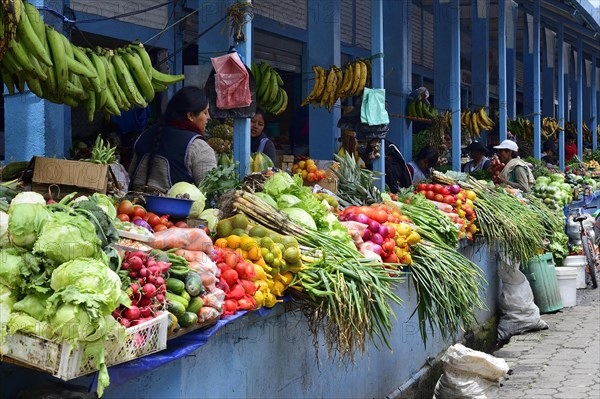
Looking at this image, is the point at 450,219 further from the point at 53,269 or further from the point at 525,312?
the point at 53,269

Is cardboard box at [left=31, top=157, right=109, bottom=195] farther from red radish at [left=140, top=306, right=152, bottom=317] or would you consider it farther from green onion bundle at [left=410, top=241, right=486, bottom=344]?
green onion bundle at [left=410, top=241, right=486, bottom=344]

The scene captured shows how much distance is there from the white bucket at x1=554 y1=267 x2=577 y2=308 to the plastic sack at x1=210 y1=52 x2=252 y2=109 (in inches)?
264

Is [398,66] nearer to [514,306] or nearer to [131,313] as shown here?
[514,306]

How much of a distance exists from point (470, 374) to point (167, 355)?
3899 mm

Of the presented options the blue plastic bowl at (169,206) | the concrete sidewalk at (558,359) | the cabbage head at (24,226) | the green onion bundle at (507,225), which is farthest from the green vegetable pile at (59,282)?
the green onion bundle at (507,225)

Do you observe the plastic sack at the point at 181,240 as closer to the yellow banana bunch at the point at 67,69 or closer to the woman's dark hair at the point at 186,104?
the yellow banana bunch at the point at 67,69

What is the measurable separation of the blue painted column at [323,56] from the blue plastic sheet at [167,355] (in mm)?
6119

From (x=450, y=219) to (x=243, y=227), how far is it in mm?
3088

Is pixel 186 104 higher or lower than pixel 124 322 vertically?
higher

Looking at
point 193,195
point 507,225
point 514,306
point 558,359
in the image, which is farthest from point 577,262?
point 193,195

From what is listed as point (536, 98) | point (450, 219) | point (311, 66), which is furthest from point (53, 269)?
point (536, 98)

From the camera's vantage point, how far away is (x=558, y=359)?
858 centimetres

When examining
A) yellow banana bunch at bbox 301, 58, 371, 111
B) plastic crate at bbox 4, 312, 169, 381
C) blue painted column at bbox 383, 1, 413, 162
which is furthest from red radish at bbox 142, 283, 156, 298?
blue painted column at bbox 383, 1, 413, 162

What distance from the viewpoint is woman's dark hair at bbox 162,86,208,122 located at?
5824 mm
